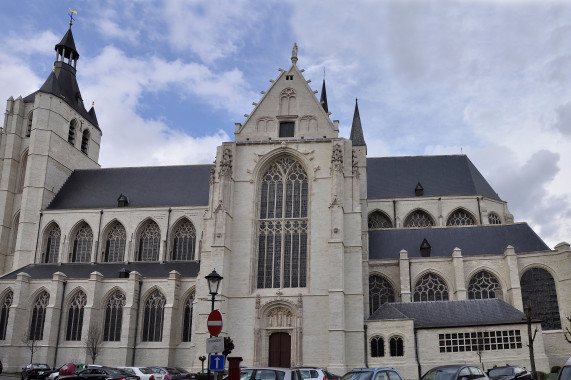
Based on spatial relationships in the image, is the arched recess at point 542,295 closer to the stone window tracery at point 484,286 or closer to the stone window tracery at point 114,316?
the stone window tracery at point 484,286

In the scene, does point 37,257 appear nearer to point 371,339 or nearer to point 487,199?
point 371,339

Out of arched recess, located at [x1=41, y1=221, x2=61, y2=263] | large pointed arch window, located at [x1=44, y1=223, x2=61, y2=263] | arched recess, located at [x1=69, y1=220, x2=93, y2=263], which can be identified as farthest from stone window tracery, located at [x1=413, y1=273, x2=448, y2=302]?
large pointed arch window, located at [x1=44, y1=223, x2=61, y2=263]

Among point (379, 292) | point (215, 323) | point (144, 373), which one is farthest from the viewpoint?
point (379, 292)

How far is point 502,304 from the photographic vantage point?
3034 cm

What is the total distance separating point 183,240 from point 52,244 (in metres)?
10.3

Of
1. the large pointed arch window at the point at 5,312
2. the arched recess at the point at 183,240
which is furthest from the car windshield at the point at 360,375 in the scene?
the large pointed arch window at the point at 5,312

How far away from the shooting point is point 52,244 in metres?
43.2

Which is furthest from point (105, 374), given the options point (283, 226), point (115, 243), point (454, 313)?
point (115, 243)

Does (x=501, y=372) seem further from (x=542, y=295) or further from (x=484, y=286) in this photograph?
(x=542, y=295)

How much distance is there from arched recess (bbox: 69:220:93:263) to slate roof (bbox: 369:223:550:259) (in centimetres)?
2089

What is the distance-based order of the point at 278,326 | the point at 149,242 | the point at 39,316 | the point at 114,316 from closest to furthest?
the point at 278,326, the point at 114,316, the point at 39,316, the point at 149,242

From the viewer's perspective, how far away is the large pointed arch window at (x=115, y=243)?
41969 millimetres

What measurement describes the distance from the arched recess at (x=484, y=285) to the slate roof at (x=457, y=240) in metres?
1.82

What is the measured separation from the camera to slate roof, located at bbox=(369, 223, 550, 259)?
35.2 m
